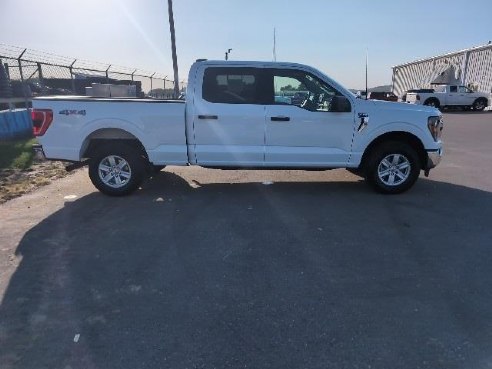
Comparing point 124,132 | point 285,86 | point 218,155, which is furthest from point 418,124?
point 124,132

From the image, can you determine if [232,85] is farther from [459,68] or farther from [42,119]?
[459,68]

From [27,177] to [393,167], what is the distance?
264 inches

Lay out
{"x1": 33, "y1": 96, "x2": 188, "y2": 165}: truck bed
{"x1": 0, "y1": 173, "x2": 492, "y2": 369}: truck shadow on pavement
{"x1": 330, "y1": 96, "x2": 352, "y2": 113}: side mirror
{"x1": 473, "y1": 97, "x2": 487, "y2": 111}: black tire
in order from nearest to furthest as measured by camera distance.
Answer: {"x1": 0, "y1": 173, "x2": 492, "y2": 369}: truck shadow on pavement
{"x1": 330, "y1": 96, "x2": 352, "y2": 113}: side mirror
{"x1": 33, "y1": 96, "x2": 188, "y2": 165}: truck bed
{"x1": 473, "y1": 97, "x2": 487, "y2": 111}: black tire

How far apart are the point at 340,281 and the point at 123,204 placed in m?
3.66

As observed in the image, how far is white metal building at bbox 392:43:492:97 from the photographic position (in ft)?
102

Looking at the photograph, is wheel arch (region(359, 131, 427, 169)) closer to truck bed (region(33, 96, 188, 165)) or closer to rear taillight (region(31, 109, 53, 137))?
truck bed (region(33, 96, 188, 165))

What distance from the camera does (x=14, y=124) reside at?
12.1 m

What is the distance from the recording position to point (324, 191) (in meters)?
6.72

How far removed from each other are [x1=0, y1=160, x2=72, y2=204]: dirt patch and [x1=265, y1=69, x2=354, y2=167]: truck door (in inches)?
166

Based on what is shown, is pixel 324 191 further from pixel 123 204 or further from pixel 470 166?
pixel 470 166

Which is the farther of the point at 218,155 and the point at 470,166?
the point at 470,166

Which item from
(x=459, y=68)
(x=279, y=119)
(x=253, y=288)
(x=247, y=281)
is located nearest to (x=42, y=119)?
(x=279, y=119)

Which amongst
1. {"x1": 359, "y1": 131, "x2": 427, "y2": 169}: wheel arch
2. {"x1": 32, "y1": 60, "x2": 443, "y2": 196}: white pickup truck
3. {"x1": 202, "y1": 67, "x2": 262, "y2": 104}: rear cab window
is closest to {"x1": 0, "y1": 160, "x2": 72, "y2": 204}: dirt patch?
{"x1": 32, "y1": 60, "x2": 443, "y2": 196}: white pickup truck

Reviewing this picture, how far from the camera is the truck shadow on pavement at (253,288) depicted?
8.89ft
